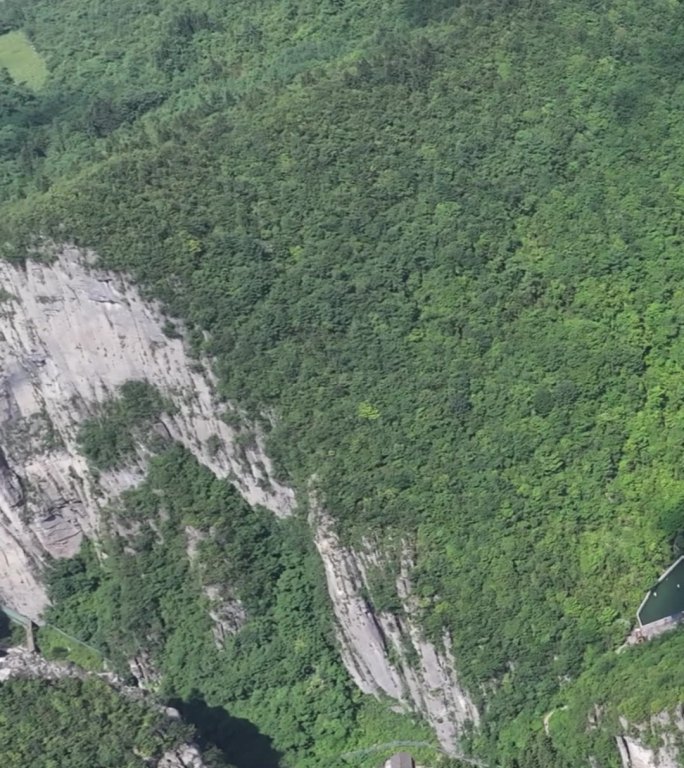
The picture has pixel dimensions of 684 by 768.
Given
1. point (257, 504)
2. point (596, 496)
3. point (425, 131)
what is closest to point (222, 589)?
point (257, 504)

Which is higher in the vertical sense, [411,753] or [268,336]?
[268,336]

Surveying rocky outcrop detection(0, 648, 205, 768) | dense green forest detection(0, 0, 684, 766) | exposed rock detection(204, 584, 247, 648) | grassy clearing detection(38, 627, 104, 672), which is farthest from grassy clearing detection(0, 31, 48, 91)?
rocky outcrop detection(0, 648, 205, 768)

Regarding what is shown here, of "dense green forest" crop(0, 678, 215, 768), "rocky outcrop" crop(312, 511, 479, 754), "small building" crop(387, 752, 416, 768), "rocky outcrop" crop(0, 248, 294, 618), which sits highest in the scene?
"rocky outcrop" crop(0, 248, 294, 618)

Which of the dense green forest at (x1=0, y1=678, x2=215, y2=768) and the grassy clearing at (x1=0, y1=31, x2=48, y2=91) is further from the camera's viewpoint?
the grassy clearing at (x1=0, y1=31, x2=48, y2=91)

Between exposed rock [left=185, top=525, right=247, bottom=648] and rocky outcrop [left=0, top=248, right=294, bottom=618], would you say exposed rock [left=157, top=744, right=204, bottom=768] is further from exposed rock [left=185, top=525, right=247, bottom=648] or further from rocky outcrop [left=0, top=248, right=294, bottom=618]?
rocky outcrop [left=0, top=248, right=294, bottom=618]

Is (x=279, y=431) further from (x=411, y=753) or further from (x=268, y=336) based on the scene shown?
(x=411, y=753)

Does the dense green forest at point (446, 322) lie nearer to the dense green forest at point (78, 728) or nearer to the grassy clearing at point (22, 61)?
the dense green forest at point (78, 728)
